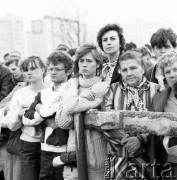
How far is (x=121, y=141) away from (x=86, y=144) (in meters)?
0.34

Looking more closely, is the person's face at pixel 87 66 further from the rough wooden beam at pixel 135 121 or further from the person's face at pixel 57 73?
the rough wooden beam at pixel 135 121

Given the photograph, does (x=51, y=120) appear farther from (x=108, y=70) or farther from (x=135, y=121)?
(x=135, y=121)

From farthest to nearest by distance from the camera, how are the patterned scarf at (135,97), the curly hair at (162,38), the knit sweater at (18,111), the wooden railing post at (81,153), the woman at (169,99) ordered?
the curly hair at (162,38) < the knit sweater at (18,111) < the patterned scarf at (135,97) < the wooden railing post at (81,153) < the woman at (169,99)

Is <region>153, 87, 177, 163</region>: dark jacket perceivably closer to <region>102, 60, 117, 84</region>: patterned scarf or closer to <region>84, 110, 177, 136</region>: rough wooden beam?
<region>84, 110, 177, 136</region>: rough wooden beam

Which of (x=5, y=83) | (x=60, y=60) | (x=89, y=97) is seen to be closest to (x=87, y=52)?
(x=60, y=60)

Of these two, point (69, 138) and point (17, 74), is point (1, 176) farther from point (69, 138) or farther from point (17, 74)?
point (69, 138)

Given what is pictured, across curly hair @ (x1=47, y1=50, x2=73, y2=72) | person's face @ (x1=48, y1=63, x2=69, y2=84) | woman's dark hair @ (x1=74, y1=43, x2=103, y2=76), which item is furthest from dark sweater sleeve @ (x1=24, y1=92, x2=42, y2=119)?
woman's dark hair @ (x1=74, y1=43, x2=103, y2=76)

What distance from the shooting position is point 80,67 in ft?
12.0

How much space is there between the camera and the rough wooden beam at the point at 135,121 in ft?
8.37

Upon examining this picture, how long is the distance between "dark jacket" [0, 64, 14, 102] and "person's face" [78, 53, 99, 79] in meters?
2.11

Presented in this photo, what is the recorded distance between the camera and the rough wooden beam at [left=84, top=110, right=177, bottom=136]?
255cm

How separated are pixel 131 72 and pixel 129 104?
14.9 inches

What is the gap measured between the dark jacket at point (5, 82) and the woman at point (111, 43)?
170 cm

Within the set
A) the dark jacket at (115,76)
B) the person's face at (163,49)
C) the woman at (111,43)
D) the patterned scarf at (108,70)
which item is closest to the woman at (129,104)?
the dark jacket at (115,76)
